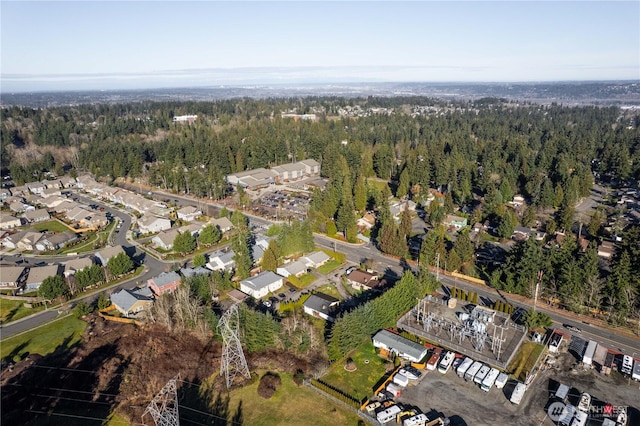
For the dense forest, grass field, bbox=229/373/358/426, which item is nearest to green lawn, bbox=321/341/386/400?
grass field, bbox=229/373/358/426

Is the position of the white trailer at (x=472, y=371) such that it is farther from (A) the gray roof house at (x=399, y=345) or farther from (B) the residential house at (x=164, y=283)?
(B) the residential house at (x=164, y=283)

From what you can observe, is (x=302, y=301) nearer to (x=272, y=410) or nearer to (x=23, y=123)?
(x=272, y=410)

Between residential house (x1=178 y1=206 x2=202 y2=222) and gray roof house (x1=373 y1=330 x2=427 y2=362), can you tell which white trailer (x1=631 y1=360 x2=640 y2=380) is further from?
residential house (x1=178 y1=206 x2=202 y2=222)

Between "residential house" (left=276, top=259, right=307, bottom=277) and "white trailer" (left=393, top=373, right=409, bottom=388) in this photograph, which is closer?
"white trailer" (left=393, top=373, right=409, bottom=388)

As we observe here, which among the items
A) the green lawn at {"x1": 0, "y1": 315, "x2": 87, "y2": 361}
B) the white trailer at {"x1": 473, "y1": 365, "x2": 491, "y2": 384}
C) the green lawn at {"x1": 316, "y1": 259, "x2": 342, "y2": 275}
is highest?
the white trailer at {"x1": 473, "y1": 365, "x2": 491, "y2": 384}

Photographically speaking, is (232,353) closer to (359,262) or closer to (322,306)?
(322,306)

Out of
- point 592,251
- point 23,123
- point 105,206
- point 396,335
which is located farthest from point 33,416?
point 23,123
